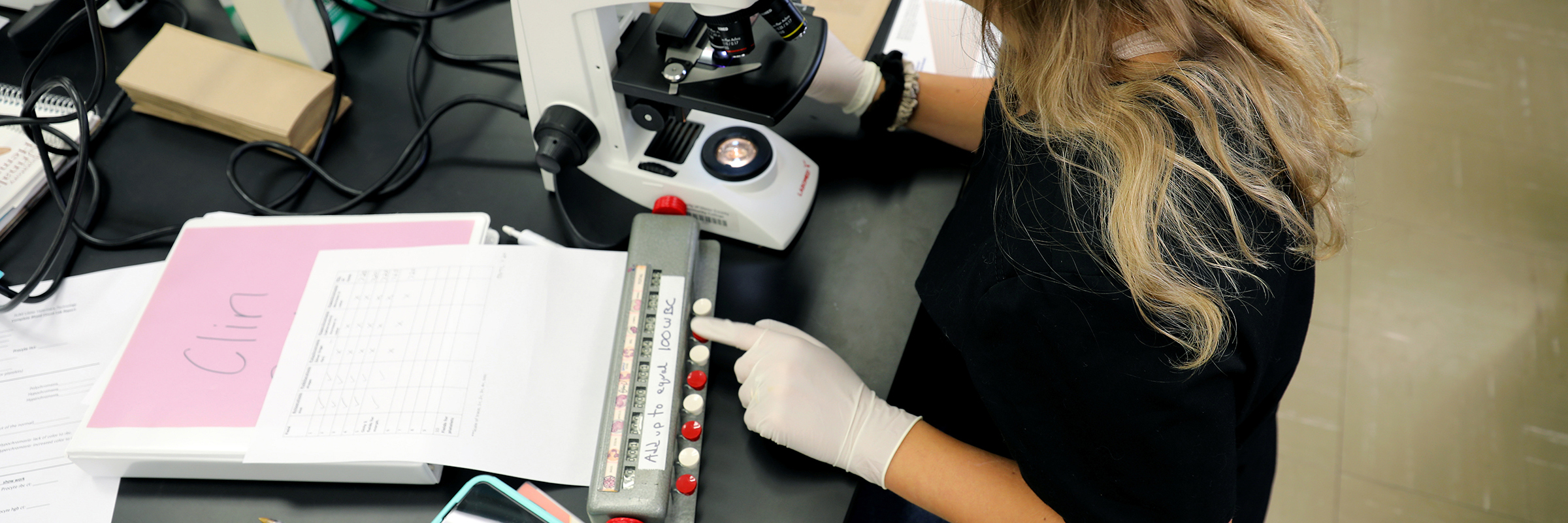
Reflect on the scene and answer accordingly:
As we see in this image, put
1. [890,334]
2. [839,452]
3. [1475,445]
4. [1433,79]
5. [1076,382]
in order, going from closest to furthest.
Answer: [1076,382], [839,452], [890,334], [1475,445], [1433,79]

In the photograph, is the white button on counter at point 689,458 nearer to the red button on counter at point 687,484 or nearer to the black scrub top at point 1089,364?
the red button on counter at point 687,484

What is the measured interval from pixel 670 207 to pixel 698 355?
0.59ft

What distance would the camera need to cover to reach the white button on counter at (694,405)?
0.77m

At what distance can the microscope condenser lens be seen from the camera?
0.91 m

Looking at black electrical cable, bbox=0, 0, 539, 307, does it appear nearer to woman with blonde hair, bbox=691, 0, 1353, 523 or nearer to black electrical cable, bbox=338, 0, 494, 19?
black electrical cable, bbox=338, 0, 494, 19

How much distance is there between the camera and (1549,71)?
7.23 ft

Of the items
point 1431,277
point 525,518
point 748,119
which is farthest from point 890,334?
point 1431,277

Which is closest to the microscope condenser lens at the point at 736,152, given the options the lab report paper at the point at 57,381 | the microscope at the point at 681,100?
the microscope at the point at 681,100

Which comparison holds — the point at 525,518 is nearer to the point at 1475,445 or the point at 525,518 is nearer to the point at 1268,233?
the point at 1268,233

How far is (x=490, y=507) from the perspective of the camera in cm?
72

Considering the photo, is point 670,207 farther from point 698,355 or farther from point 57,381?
point 57,381

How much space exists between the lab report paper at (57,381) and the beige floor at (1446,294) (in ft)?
5.98

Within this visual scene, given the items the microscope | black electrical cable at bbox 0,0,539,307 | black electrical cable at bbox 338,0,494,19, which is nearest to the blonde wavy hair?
the microscope

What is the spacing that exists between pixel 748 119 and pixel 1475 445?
1.77 metres
